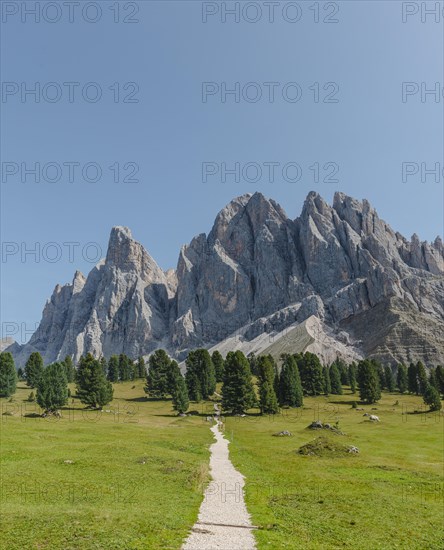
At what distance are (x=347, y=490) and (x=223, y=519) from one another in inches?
554

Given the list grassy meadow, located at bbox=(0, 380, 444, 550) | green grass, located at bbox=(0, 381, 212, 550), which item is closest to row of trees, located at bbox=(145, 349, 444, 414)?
grassy meadow, located at bbox=(0, 380, 444, 550)

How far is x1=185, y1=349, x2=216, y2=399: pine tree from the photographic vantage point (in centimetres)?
12314

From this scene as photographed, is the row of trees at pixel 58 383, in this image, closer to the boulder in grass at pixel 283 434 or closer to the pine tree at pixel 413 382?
the boulder in grass at pixel 283 434

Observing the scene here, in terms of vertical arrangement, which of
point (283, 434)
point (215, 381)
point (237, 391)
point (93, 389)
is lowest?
point (215, 381)

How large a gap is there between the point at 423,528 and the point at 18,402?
4040 inches

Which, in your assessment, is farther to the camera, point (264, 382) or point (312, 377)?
point (312, 377)

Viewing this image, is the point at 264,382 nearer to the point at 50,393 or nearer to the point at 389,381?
the point at 50,393

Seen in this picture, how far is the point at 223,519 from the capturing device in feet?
78.3

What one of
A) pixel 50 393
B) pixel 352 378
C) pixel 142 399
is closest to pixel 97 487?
pixel 50 393

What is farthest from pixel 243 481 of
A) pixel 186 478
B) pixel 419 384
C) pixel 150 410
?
pixel 419 384

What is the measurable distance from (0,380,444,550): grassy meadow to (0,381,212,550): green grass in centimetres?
9

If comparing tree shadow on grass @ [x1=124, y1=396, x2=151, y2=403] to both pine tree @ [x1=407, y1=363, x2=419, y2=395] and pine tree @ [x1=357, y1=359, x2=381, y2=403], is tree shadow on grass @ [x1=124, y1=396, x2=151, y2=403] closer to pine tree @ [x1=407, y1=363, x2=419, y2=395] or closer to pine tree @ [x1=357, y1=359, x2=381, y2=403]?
pine tree @ [x1=357, y1=359, x2=381, y2=403]

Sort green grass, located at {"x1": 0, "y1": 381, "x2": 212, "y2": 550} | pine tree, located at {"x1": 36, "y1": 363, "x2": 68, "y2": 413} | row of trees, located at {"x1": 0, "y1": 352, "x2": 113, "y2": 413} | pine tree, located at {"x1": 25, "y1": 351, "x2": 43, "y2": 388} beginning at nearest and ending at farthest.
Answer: green grass, located at {"x1": 0, "y1": 381, "x2": 212, "y2": 550} → pine tree, located at {"x1": 36, "y1": 363, "x2": 68, "y2": 413} → row of trees, located at {"x1": 0, "y1": 352, "x2": 113, "y2": 413} → pine tree, located at {"x1": 25, "y1": 351, "x2": 43, "y2": 388}

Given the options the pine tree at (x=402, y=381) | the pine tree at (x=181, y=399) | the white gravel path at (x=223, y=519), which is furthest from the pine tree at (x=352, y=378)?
the white gravel path at (x=223, y=519)
